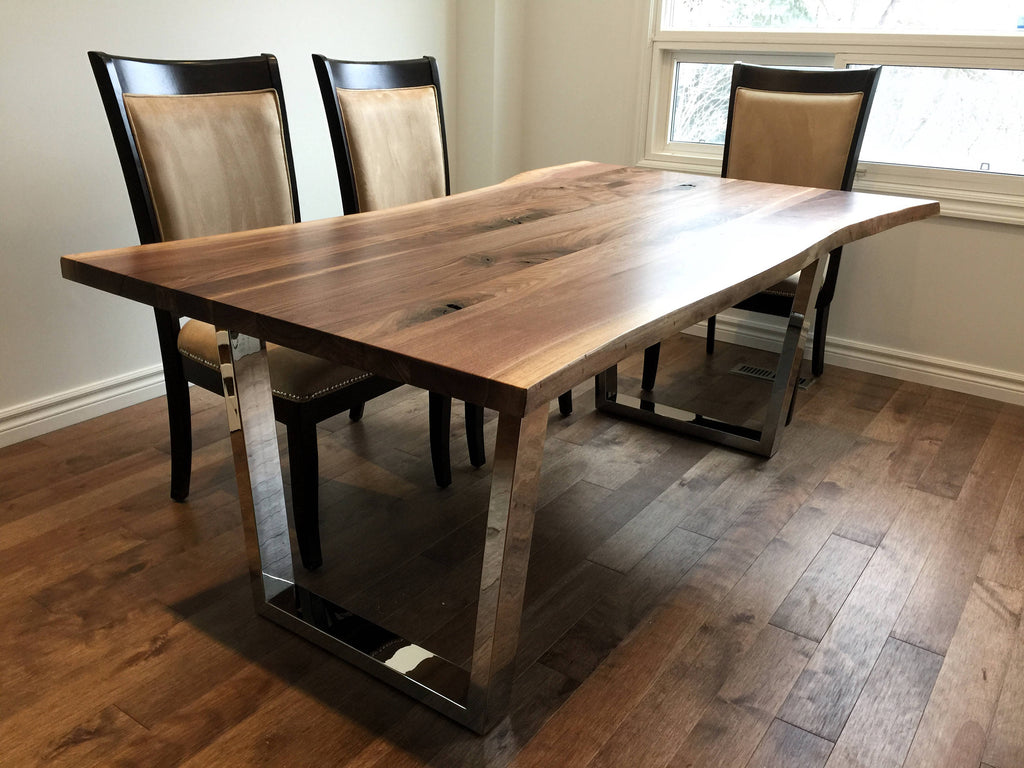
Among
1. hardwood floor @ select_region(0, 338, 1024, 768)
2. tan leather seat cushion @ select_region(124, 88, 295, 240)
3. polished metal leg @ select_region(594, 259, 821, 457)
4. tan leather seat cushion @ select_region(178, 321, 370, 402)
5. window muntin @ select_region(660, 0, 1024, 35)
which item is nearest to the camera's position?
hardwood floor @ select_region(0, 338, 1024, 768)

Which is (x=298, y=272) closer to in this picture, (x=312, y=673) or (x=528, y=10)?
(x=312, y=673)

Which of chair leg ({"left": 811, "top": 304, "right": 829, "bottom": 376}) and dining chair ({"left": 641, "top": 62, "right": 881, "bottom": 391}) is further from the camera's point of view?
chair leg ({"left": 811, "top": 304, "right": 829, "bottom": 376})

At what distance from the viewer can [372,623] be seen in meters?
1.60

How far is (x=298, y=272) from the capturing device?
4.65 feet

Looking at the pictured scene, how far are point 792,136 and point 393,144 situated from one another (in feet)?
4.23

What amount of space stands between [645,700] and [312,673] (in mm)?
589

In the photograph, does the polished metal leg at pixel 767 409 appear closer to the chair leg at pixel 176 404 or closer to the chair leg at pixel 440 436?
the chair leg at pixel 440 436

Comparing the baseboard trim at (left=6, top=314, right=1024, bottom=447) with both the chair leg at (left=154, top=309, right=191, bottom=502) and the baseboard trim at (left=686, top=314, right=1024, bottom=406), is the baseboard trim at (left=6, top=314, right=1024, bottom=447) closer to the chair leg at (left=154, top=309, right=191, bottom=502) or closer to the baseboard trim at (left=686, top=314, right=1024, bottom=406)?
the baseboard trim at (left=686, top=314, right=1024, bottom=406)

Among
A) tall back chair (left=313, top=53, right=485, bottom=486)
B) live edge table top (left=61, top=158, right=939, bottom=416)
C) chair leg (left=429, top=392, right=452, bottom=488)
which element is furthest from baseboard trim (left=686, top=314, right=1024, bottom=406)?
chair leg (left=429, top=392, right=452, bottom=488)

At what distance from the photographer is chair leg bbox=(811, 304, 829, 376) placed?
2977mm

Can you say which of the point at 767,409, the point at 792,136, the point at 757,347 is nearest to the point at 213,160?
the point at 767,409

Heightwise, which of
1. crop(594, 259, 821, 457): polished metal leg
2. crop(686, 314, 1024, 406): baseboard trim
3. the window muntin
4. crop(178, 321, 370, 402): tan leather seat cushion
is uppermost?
the window muntin

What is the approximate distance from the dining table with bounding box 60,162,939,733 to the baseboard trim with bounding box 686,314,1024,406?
1106 millimetres

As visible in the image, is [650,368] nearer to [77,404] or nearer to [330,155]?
[330,155]
